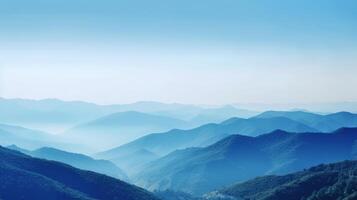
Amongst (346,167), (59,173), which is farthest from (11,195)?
(346,167)

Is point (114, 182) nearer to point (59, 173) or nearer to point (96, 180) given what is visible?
point (96, 180)

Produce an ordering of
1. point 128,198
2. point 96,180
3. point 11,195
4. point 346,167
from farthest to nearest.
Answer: point 346,167, point 96,180, point 128,198, point 11,195

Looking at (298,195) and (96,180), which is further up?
(96,180)

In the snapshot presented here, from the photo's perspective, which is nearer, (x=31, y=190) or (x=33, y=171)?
(x=31, y=190)

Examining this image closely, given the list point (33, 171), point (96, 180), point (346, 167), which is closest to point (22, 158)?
point (33, 171)

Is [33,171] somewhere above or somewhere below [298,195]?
above

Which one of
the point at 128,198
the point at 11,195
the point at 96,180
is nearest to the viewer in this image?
the point at 11,195

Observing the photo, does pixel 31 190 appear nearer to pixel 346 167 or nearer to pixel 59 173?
pixel 59 173
